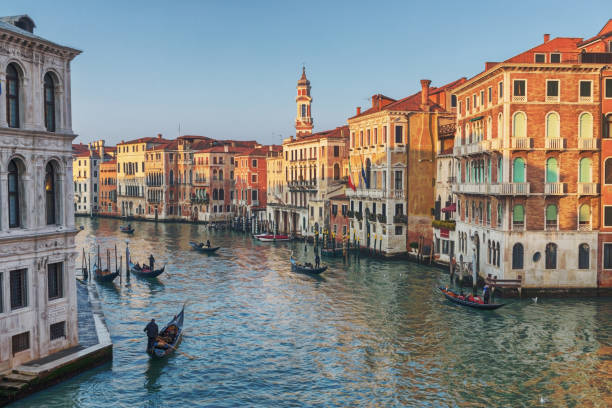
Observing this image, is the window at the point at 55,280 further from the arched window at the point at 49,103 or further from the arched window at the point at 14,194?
the arched window at the point at 49,103

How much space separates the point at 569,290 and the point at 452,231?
31.1 ft

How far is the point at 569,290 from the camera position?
27969mm

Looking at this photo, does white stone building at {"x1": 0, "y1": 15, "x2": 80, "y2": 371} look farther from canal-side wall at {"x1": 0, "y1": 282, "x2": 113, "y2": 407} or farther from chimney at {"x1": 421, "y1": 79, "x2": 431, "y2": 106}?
chimney at {"x1": 421, "y1": 79, "x2": 431, "y2": 106}

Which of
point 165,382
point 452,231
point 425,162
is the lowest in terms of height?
point 165,382

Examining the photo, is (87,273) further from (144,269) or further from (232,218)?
(232,218)

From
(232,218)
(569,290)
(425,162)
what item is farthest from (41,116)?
(232,218)

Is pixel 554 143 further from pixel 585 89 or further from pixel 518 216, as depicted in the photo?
pixel 518 216

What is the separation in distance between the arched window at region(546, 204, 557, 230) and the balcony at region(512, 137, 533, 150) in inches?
113

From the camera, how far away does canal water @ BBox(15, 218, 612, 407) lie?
17094mm

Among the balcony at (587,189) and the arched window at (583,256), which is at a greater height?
the balcony at (587,189)

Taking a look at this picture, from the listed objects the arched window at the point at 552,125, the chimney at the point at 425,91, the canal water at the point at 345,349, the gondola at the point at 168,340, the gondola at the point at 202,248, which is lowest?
the canal water at the point at 345,349

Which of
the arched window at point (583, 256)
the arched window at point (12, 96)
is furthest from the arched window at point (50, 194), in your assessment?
the arched window at point (583, 256)

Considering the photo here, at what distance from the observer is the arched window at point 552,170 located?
2819 centimetres

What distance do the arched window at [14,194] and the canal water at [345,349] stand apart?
448 centimetres
